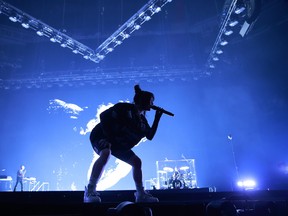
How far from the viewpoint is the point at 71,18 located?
14.7 meters

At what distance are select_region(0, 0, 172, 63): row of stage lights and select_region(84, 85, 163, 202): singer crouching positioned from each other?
8.30m

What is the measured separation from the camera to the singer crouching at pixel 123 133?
112 inches

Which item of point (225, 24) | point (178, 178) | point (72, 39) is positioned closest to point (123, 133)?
point (178, 178)

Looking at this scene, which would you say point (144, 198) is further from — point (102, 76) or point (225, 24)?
point (102, 76)

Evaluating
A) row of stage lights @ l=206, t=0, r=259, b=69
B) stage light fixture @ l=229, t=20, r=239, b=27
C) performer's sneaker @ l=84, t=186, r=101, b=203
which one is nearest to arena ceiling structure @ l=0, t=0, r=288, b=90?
row of stage lights @ l=206, t=0, r=259, b=69

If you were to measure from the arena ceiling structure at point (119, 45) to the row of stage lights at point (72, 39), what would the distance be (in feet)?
1.97

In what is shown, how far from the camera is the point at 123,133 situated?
9.98 feet

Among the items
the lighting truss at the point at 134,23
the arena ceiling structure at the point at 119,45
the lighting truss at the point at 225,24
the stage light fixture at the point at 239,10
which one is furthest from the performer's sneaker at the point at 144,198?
the arena ceiling structure at the point at 119,45

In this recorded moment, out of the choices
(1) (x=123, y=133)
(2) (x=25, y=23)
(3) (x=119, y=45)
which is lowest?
(1) (x=123, y=133)

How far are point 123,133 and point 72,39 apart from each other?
32.6 ft

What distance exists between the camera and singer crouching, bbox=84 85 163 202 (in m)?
2.84

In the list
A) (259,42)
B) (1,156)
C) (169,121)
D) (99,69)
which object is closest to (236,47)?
(259,42)

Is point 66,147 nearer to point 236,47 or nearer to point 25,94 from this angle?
point 25,94

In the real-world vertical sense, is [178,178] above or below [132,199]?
above
